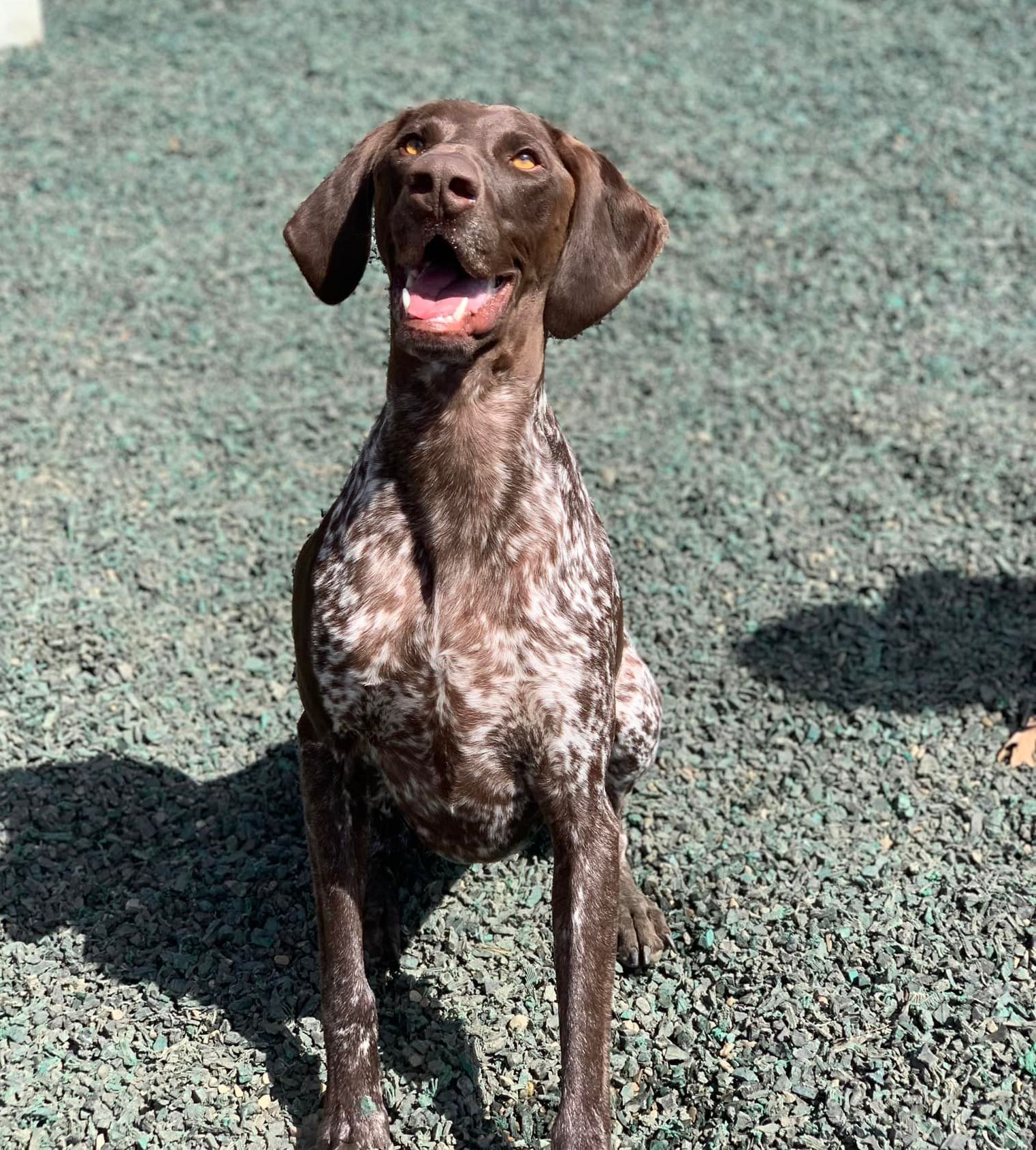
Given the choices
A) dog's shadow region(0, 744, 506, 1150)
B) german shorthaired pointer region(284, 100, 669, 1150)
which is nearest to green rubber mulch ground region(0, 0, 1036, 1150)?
dog's shadow region(0, 744, 506, 1150)

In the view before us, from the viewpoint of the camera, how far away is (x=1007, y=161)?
28.4ft

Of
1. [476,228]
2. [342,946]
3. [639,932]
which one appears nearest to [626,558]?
[639,932]

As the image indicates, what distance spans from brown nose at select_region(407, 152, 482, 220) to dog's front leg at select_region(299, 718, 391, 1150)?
4.71 feet

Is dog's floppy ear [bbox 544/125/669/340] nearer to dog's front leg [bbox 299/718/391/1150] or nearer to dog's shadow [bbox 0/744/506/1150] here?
dog's front leg [bbox 299/718/391/1150]

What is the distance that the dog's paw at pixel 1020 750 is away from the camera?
499cm

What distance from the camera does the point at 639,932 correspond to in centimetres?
428

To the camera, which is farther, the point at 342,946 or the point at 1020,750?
the point at 1020,750

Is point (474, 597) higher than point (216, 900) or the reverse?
higher

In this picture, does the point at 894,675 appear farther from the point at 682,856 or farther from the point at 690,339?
the point at 690,339

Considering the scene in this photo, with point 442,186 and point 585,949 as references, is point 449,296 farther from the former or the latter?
point 585,949

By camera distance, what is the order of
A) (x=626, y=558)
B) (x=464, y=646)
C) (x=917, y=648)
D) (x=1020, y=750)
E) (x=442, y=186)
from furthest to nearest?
(x=626, y=558), (x=917, y=648), (x=1020, y=750), (x=464, y=646), (x=442, y=186)

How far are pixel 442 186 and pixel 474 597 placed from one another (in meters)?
1.02

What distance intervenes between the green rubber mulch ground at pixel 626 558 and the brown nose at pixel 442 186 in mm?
2183

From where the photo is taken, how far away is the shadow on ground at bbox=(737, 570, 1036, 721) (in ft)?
17.4
